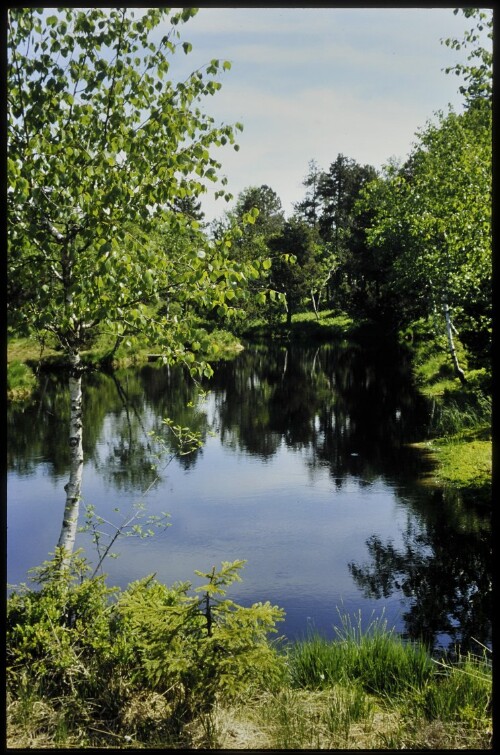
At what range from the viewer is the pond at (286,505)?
42.1ft

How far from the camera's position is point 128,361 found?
49969 mm

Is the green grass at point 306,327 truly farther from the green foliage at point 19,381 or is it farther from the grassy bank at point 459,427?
the green foliage at point 19,381

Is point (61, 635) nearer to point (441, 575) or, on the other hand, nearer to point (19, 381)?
point (441, 575)

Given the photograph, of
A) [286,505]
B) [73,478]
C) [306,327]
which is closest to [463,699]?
[73,478]

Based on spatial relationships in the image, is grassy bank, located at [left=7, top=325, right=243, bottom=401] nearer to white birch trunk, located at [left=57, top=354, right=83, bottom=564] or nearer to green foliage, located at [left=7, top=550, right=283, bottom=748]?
white birch trunk, located at [left=57, top=354, right=83, bottom=564]

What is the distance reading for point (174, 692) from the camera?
6922 millimetres

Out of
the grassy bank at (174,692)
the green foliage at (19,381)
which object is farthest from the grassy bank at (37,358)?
the grassy bank at (174,692)

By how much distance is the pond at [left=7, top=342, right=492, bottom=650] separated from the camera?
1284 cm

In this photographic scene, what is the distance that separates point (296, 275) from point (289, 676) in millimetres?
62294

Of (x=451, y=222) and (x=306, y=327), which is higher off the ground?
(x=306, y=327)

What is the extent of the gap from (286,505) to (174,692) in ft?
40.6

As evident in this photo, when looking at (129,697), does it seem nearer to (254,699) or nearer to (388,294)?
(254,699)

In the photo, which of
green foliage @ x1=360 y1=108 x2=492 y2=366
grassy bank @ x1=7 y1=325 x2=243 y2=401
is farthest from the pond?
green foliage @ x1=360 y1=108 x2=492 y2=366

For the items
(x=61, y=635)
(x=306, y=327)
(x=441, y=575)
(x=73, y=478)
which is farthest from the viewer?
(x=306, y=327)
